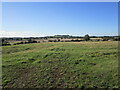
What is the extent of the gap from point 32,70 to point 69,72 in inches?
149

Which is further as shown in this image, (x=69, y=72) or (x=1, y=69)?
(x=1, y=69)

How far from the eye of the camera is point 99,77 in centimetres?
930

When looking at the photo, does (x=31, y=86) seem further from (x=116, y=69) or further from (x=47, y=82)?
(x=116, y=69)

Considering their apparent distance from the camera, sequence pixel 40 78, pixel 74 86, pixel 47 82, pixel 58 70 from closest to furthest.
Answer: pixel 74 86
pixel 47 82
pixel 40 78
pixel 58 70

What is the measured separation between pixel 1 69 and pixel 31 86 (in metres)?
5.40

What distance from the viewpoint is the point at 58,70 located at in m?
11.3

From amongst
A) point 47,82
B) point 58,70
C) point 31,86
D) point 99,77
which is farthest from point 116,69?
point 31,86

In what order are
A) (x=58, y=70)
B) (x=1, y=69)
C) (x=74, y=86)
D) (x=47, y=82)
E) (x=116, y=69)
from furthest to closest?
(x=1, y=69) → (x=58, y=70) → (x=116, y=69) → (x=47, y=82) → (x=74, y=86)

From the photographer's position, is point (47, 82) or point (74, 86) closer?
point (74, 86)

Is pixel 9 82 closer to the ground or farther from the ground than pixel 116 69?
closer to the ground

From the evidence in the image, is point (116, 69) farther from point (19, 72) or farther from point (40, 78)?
point (19, 72)

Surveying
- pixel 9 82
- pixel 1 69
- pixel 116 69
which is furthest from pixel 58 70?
pixel 1 69

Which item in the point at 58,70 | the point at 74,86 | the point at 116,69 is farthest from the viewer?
the point at 58,70

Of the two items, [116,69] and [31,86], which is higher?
[116,69]
